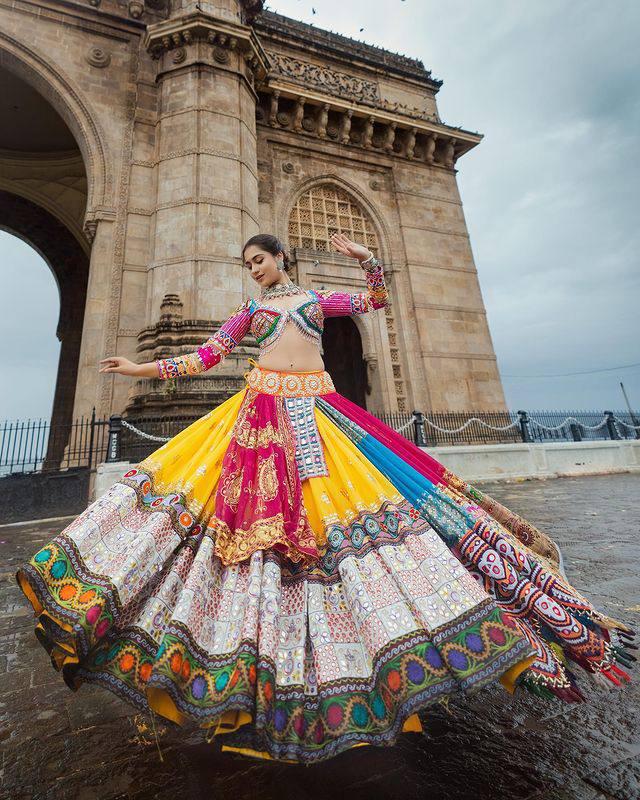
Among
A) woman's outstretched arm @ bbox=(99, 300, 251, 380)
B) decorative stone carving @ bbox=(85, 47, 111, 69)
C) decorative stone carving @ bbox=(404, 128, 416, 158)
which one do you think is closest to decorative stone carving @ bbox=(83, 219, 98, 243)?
decorative stone carving @ bbox=(85, 47, 111, 69)

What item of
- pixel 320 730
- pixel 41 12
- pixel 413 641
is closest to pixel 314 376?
pixel 413 641

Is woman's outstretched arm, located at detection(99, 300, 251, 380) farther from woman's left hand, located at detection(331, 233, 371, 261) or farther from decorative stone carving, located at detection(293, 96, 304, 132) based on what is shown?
decorative stone carving, located at detection(293, 96, 304, 132)

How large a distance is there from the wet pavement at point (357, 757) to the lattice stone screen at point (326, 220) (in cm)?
1048

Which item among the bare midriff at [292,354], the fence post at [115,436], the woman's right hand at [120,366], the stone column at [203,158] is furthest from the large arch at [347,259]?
the woman's right hand at [120,366]

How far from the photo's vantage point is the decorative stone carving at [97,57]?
874 cm

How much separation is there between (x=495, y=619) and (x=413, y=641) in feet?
0.66

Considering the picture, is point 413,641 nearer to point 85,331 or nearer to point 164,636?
point 164,636

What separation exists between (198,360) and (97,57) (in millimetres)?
11008

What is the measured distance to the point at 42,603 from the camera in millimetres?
990

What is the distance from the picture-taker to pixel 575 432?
9.45 meters

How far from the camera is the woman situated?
2.94 feet

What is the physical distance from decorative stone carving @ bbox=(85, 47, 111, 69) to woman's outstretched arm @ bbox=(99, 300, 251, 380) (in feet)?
35.3

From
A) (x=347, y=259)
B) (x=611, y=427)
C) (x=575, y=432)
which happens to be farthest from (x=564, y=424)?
(x=347, y=259)

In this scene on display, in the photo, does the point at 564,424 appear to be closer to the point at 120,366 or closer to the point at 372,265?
the point at 372,265
